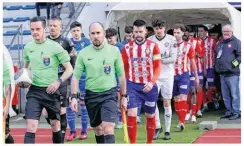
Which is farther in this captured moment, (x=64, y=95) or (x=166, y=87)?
(x=166, y=87)

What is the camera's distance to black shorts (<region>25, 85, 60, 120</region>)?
→ 922cm

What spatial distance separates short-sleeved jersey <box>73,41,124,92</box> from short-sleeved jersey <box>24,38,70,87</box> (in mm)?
471

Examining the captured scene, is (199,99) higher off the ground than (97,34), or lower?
lower

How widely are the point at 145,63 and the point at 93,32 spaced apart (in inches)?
55.5

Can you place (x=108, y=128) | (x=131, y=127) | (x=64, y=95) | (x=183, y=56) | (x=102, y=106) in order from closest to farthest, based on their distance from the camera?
(x=108, y=128), (x=102, y=106), (x=131, y=127), (x=64, y=95), (x=183, y=56)

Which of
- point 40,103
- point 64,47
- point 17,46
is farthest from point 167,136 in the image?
point 17,46

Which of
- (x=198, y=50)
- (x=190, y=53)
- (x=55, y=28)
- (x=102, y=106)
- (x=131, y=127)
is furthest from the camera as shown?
(x=198, y=50)

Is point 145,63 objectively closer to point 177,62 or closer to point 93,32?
point 93,32

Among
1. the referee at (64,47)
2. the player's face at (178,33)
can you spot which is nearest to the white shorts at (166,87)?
the player's face at (178,33)

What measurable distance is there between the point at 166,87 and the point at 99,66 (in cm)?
275

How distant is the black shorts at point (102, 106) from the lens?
29.4 feet

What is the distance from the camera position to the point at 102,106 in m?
9.02

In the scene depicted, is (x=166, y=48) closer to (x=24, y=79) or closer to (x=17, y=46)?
(x=24, y=79)

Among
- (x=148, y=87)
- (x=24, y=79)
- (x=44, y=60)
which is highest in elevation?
(x=44, y=60)
